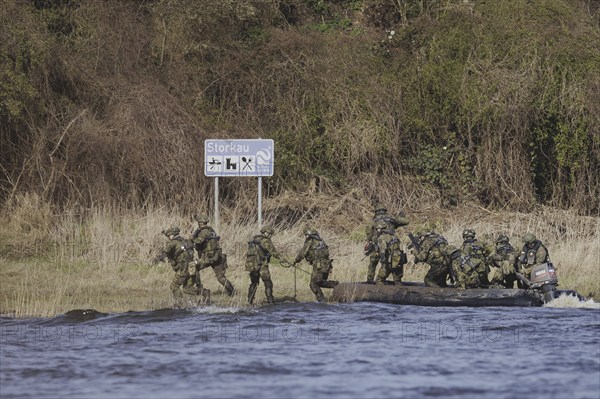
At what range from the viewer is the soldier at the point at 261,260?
22812 millimetres

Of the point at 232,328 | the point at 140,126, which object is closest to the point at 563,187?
the point at 140,126

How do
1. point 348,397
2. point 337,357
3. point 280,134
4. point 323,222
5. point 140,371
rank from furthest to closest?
point 280,134 → point 323,222 → point 337,357 → point 140,371 → point 348,397

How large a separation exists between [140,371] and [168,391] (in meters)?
1.35

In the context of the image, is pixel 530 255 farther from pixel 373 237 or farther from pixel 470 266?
pixel 373 237

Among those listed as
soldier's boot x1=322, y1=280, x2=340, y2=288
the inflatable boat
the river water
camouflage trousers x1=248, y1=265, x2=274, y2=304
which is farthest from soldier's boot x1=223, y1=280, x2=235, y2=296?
the inflatable boat

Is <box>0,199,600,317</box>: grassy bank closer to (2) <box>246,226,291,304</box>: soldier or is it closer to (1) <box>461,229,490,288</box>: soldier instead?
(2) <box>246,226,291,304</box>: soldier

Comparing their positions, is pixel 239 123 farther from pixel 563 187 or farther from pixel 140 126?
pixel 563 187

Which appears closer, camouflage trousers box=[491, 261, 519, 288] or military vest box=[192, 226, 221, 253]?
military vest box=[192, 226, 221, 253]

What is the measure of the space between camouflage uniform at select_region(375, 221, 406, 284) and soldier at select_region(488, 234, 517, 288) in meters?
1.77

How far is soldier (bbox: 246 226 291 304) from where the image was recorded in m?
22.8

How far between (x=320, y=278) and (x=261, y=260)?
1.30 meters

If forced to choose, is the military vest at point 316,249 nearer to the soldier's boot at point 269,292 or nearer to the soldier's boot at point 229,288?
the soldier's boot at point 269,292

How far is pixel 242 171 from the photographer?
27641 millimetres

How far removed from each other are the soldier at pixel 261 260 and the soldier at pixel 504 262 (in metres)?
4.18
